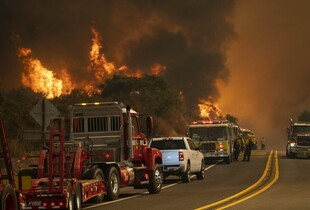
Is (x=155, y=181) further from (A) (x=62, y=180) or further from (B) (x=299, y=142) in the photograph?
(B) (x=299, y=142)

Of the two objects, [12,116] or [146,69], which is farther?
[146,69]

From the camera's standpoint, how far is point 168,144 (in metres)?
25.8

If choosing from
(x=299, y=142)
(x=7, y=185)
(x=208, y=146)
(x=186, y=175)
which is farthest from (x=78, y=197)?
(x=299, y=142)

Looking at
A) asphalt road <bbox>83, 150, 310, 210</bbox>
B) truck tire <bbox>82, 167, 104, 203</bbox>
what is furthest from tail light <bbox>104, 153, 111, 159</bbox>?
asphalt road <bbox>83, 150, 310, 210</bbox>

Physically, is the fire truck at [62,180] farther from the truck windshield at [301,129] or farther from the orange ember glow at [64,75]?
the orange ember glow at [64,75]

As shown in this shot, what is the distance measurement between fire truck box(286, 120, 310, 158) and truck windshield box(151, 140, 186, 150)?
864 inches

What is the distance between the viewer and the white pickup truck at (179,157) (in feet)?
80.0

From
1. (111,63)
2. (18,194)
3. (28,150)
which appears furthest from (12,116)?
(111,63)

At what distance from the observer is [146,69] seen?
132375 millimetres

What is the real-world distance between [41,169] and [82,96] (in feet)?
151

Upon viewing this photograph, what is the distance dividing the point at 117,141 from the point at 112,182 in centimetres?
167

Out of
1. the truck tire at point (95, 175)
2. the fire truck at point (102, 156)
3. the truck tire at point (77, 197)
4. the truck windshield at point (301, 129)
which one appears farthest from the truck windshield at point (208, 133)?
the truck tire at point (77, 197)

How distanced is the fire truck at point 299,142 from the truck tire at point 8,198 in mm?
37230

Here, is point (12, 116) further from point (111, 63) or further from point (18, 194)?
point (111, 63)
